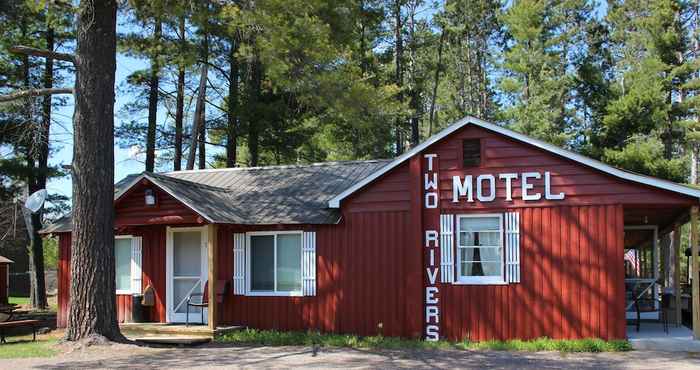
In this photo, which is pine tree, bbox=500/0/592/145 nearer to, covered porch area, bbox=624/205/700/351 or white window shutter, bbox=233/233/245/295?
covered porch area, bbox=624/205/700/351

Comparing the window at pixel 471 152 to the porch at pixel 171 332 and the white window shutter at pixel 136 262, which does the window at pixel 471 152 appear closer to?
the porch at pixel 171 332

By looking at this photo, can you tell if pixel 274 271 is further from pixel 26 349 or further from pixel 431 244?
pixel 26 349

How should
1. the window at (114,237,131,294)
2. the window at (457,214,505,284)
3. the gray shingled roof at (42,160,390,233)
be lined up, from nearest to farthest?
the window at (457,214,505,284)
the gray shingled roof at (42,160,390,233)
the window at (114,237,131,294)

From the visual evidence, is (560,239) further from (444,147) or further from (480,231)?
(444,147)

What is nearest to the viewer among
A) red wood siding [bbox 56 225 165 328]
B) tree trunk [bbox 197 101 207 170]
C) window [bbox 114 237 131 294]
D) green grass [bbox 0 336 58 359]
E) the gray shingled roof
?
green grass [bbox 0 336 58 359]

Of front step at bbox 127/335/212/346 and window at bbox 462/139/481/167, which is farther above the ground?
window at bbox 462/139/481/167

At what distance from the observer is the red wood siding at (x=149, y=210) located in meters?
15.3

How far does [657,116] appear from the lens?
2753cm

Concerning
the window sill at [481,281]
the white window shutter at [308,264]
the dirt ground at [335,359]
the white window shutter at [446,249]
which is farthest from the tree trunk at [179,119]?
the window sill at [481,281]

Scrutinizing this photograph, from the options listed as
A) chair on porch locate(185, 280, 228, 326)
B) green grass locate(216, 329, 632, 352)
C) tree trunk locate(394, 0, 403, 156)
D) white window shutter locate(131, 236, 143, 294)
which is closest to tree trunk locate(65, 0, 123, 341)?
chair on porch locate(185, 280, 228, 326)

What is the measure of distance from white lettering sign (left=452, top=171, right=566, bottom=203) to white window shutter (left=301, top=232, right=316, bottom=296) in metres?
3.15

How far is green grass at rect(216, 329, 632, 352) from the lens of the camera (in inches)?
519

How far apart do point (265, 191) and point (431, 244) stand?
462cm

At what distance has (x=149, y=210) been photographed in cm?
1578
